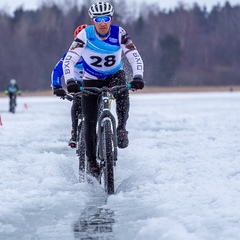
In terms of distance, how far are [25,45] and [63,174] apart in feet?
255

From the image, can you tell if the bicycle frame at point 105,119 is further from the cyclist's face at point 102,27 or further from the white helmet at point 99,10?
the white helmet at point 99,10

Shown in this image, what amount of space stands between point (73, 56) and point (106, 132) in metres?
0.85

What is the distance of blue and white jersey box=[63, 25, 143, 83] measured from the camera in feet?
20.4

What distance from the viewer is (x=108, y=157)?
19.0 feet

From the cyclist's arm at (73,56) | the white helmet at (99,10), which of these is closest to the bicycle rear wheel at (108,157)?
the cyclist's arm at (73,56)

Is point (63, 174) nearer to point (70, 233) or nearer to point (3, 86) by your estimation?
point (70, 233)

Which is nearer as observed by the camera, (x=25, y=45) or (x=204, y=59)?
(x=25, y=45)

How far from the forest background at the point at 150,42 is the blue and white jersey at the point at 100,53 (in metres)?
67.4

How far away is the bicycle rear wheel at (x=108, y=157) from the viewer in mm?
5715

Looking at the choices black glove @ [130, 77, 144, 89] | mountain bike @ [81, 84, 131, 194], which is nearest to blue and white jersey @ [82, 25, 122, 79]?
mountain bike @ [81, 84, 131, 194]

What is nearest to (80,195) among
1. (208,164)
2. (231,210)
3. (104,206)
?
(104,206)

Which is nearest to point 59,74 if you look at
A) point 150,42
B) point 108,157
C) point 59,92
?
point 59,92

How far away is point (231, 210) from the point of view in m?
4.60

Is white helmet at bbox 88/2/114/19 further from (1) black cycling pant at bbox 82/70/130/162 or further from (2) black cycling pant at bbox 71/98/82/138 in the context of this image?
(2) black cycling pant at bbox 71/98/82/138
